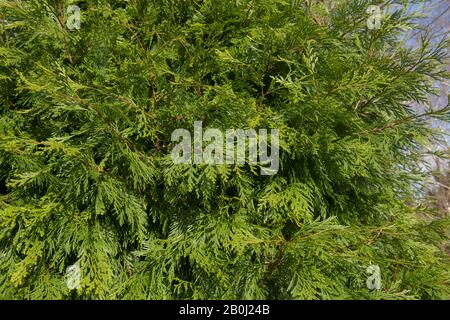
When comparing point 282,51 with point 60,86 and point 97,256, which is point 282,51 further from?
point 97,256

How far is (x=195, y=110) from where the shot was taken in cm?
229

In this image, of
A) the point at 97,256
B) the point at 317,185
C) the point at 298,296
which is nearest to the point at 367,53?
the point at 317,185

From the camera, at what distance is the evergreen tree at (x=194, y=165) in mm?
2279

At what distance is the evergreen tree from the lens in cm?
228

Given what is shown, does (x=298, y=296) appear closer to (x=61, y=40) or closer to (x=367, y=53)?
(x=367, y=53)

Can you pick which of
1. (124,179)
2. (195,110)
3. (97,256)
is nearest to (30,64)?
(124,179)

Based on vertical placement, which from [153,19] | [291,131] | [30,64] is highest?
[153,19]

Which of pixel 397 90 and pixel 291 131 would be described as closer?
pixel 291 131

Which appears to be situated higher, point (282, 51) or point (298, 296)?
point (282, 51)

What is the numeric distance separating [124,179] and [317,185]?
1.58 meters

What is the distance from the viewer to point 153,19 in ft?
8.12

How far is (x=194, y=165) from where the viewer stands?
2352 millimetres

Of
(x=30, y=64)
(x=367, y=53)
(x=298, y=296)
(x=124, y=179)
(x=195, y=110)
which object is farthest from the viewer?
(x=367, y=53)

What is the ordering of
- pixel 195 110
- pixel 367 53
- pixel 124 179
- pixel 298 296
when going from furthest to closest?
1. pixel 367 53
2. pixel 124 179
3. pixel 195 110
4. pixel 298 296
